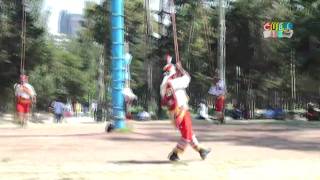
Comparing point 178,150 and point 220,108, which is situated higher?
point 220,108

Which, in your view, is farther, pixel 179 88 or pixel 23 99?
pixel 23 99

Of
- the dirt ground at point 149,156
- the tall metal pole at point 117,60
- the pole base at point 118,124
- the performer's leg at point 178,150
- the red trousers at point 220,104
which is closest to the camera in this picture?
the dirt ground at point 149,156

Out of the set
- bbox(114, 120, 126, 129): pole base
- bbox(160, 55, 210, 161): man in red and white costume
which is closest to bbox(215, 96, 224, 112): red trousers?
bbox(114, 120, 126, 129): pole base

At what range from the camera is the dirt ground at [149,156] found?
9859 millimetres

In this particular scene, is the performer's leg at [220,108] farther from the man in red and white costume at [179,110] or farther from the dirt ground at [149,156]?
the man in red and white costume at [179,110]

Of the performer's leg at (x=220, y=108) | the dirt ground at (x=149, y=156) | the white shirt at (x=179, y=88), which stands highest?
the white shirt at (x=179, y=88)

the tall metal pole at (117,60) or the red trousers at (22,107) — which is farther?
the red trousers at (22,107)

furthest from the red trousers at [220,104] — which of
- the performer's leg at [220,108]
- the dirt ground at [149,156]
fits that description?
the dirt ground at [149,156]

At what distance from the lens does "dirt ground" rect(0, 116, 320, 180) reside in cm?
986

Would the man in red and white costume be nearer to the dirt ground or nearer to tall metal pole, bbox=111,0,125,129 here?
the dirt ground

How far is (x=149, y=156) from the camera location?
1210 cm

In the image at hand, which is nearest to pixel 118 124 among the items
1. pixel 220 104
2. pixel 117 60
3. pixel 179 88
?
pixel 117 60

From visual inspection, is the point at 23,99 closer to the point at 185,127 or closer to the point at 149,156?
the point at 149,156

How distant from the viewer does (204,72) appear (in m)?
51.9
